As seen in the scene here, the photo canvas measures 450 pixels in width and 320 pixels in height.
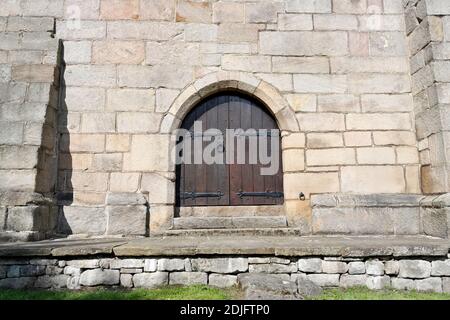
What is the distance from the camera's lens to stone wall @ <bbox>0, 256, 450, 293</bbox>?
9.51ft

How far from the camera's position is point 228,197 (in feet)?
14.3

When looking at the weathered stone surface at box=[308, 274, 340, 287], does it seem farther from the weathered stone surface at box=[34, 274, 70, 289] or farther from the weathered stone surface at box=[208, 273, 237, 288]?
the weathered stone surface at box=[34, 274, 70, 289]

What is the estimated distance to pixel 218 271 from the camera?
292 centimetres

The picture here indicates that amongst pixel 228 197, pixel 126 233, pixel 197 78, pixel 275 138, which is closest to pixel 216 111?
pixel 197 78

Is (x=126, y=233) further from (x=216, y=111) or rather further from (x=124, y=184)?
(x=216, y=111)

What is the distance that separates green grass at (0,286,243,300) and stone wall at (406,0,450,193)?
284 centimetres

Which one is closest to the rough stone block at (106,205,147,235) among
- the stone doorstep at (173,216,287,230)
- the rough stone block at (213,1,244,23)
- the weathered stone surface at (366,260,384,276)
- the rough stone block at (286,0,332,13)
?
the stone doorstep at (173,216,287,230)

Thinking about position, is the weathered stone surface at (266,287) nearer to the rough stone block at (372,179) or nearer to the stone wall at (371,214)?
the stone wall at (371,214)

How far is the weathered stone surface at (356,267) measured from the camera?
A: 2.94m

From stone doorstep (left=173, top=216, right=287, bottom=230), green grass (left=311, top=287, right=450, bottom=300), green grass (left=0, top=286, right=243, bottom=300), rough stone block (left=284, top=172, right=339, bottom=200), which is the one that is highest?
rough stone block (left=284, top=172, right=339, bottom=200)

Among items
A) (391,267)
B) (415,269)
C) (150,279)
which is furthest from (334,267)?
(150,279)

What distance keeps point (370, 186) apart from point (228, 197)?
1.80 meters

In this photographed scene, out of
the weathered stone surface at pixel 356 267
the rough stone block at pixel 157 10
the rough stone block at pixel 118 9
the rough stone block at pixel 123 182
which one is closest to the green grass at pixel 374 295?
the weathered stone surface at pixel 356 267

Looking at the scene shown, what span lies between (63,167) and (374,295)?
3.65m
